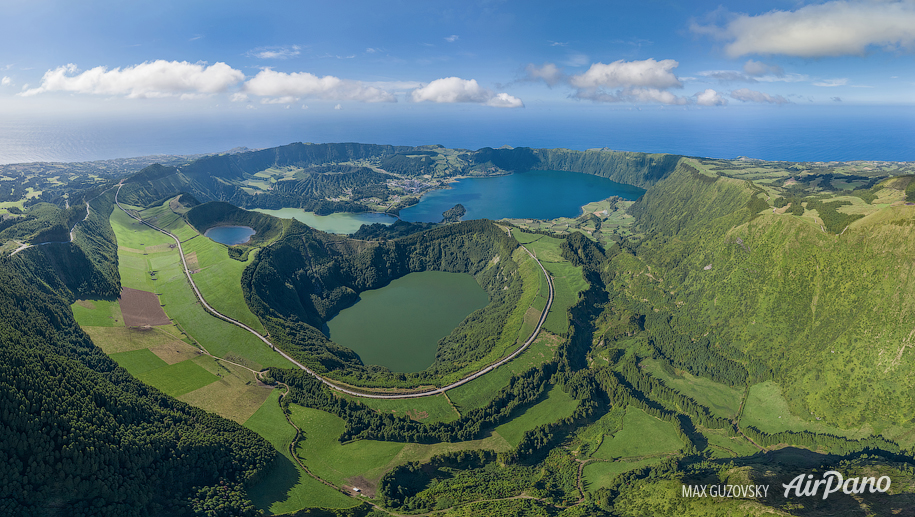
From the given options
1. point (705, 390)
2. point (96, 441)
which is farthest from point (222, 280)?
point (705, 390)

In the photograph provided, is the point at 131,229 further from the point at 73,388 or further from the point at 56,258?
the point at 73,388

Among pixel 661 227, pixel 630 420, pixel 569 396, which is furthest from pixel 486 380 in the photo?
pixel 661 227

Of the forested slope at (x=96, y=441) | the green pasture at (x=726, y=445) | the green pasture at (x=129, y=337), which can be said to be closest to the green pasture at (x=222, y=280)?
the green pasture at (x=129, y=337)

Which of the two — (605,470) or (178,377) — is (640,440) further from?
(178,377)

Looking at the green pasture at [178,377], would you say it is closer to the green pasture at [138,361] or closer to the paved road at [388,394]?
the green pasture at [138,361]

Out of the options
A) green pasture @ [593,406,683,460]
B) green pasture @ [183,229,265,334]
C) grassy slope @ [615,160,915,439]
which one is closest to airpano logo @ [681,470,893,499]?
green pasture @ [593,406,683,460]
